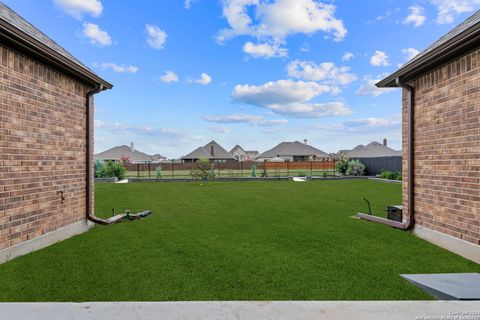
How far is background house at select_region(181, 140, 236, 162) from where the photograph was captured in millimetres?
53812

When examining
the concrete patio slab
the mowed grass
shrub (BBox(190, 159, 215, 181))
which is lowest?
the mowed grass

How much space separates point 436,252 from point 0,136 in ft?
22.9

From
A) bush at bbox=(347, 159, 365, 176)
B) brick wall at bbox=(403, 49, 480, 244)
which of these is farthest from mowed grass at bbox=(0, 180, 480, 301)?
bush at bbox=(347, 159, 365, 176)

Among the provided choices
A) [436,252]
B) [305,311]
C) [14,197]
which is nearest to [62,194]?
[14,197]

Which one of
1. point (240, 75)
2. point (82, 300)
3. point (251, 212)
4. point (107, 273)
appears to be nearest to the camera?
point (82, 300)

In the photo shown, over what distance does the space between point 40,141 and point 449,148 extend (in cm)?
707

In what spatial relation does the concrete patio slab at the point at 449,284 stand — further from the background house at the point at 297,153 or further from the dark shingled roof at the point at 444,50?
the background house at the point at 297,153

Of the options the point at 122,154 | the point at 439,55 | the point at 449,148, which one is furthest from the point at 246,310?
the point at 122,154

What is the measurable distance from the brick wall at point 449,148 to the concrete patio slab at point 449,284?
1.17 meters

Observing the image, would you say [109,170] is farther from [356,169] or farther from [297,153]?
[297,153]

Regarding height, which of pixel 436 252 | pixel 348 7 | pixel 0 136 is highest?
pixel 348 7

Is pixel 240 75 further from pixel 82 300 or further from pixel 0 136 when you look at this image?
pixel 82 300

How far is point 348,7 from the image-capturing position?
33.3 ft

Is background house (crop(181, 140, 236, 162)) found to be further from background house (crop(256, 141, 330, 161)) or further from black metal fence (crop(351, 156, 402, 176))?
black metal fence (crop(351, 156, 402, 176))
